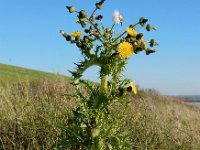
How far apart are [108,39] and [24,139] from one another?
3.14 meters

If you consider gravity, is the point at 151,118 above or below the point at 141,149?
above

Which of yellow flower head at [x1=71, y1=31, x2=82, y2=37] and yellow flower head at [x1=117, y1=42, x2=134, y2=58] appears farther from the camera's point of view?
yellow flower head at [x1=71, y1=31, x2=82, y2=37]

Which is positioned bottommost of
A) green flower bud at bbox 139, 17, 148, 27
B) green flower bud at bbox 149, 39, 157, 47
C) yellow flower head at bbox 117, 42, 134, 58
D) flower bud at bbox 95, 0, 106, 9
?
yellow flower head at bbox 117, 42, 134, 58

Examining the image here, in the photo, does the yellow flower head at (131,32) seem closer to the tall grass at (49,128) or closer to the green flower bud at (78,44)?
the green flower bud at (78,44)

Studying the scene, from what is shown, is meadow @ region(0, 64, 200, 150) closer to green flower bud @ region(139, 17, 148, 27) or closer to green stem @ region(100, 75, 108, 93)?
green stem @ region(100, 75, 108, 93)

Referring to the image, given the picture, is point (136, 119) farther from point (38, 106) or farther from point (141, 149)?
point (38, 106)

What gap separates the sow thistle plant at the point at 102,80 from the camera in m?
4.04

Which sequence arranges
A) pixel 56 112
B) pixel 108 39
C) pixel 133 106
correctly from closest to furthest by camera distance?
pixel 108 39, pixel 56 112, pixel 133 106

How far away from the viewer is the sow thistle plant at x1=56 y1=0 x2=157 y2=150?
13.3 feet

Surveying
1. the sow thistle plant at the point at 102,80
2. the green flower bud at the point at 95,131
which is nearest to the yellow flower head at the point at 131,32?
the sow thistle plant at the point at 102,80

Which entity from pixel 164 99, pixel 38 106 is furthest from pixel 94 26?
pixel 164 99

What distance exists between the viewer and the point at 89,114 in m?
4.32

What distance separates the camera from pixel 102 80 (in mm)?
4297

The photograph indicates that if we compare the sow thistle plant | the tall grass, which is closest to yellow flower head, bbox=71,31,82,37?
the sow thistle plant
